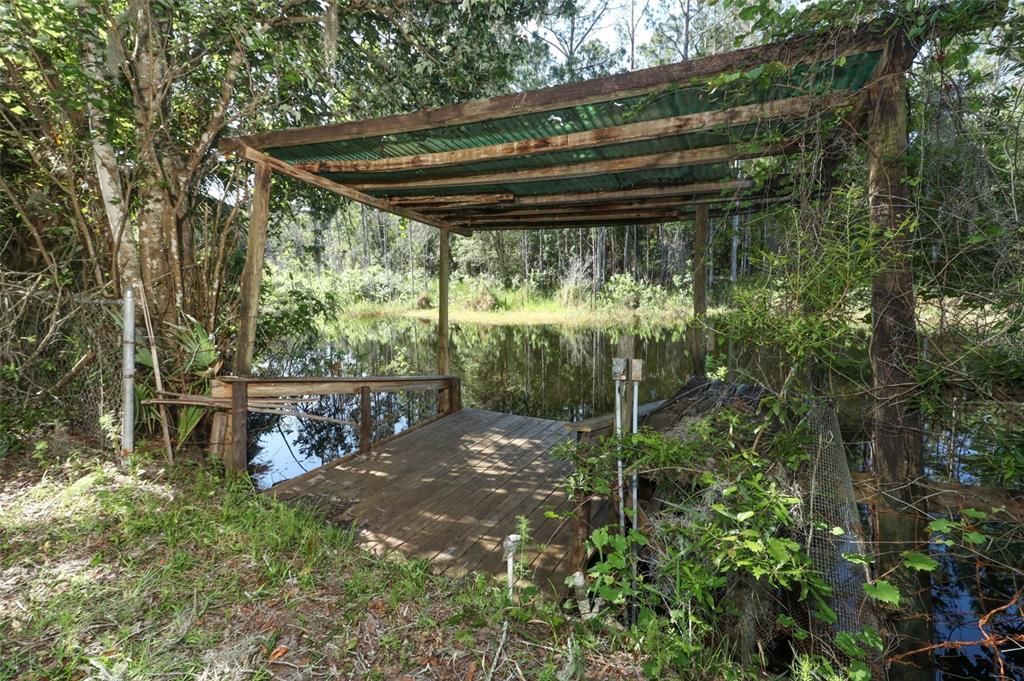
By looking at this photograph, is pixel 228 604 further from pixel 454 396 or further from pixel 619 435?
pixel 454 396

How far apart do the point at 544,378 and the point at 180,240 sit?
24.1ft

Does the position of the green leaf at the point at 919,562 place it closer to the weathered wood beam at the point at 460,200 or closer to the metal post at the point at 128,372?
the weathered wood beam at the point at 460,200

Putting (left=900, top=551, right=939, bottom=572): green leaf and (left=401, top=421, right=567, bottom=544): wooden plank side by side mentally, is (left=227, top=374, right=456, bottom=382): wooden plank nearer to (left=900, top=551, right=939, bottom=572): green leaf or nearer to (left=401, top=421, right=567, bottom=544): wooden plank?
(left=401, top=421, right=567, bottom=544): wooden plank

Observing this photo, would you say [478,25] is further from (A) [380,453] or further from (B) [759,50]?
(A) [380,453]

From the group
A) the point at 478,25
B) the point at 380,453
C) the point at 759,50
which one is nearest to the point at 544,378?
the point at 380,453

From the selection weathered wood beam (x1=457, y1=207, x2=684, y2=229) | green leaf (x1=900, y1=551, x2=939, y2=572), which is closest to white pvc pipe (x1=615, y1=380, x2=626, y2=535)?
green leaf (x1=900, y1=551, x2=939, y2=572)

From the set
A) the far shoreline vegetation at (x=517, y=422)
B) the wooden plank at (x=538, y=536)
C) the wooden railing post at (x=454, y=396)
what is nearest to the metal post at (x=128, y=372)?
the far shoreline vegetation at (x=517, y=422)

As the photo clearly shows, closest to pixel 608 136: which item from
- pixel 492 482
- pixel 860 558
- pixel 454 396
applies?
pixel 860 558

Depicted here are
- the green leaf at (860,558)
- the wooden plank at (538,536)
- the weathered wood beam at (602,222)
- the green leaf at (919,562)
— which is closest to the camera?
the green leaf at (919,562)

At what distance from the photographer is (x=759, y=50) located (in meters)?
2.24

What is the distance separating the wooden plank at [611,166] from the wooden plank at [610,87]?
1.29ft

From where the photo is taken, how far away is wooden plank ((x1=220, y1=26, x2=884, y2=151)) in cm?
212

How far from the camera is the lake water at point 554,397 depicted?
2.41 metres

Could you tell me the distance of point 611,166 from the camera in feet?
12.0
